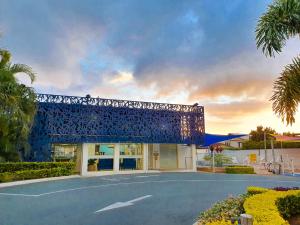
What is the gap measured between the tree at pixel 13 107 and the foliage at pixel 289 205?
13.1m

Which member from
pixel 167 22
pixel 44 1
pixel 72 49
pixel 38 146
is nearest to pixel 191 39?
pixel 167 22

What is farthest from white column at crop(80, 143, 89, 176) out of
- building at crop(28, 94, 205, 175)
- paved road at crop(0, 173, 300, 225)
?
paved road at crop(0, 173, 300, 225)

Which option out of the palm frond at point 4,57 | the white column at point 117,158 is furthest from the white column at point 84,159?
the palm frond at point 4,57

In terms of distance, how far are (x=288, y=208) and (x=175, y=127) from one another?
19.0 metres

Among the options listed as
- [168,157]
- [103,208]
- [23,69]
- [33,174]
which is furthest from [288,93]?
[168,157]

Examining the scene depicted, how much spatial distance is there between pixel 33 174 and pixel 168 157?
1431cm

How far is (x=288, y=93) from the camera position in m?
7.40

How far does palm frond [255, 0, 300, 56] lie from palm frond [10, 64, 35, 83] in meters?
13.0

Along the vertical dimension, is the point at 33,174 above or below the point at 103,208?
above

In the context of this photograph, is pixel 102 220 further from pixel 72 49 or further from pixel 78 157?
pixel 78 157

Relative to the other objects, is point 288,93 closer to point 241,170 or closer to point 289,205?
point 289,205

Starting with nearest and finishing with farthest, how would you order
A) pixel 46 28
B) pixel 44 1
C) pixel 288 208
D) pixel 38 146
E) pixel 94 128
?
pixel 288 208, pixel 44 1, pixel 46 28, pixel 38 146, pixel 94 128

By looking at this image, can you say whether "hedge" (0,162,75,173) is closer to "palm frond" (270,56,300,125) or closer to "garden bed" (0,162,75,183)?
"garden bed" (0,162,75,183)

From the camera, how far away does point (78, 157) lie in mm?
23172
